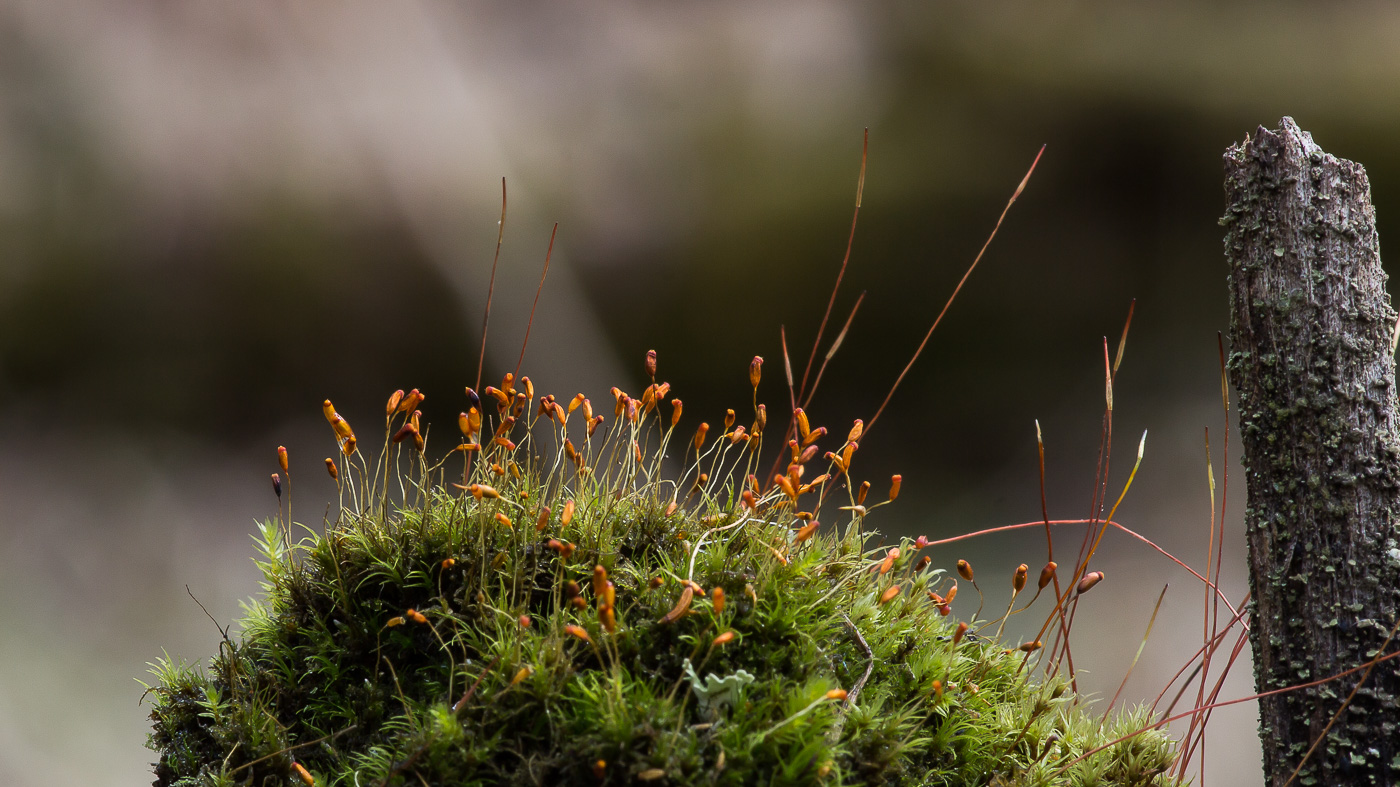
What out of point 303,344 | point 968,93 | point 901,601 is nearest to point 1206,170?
point 968,93

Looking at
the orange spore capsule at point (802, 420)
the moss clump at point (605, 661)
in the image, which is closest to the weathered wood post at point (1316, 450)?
the moss clump at point (605, 661)

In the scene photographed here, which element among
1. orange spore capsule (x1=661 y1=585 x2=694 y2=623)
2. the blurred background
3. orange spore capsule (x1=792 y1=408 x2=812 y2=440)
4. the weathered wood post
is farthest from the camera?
the blurred background

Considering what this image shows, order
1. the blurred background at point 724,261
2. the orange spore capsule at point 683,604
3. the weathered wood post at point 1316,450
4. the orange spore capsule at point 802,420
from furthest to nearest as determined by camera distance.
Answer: the blurred background at point 724,261 → the orange spore capsule at point 802,420 → the weathered wood post at point 1316,450 → the orange spore capsule at point 683,604

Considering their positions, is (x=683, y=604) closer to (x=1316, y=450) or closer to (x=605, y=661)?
(x=605, y=661)

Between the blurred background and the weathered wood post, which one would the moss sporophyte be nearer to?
the weathered wood post

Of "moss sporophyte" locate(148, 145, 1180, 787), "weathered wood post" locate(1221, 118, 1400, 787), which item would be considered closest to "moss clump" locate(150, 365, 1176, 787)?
"moss sporophyte" locate(148, 145, 1180, 787)

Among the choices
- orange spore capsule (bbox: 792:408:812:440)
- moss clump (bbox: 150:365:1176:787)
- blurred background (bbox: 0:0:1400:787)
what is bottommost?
moss clump (bbox: 150:365:1176:787)

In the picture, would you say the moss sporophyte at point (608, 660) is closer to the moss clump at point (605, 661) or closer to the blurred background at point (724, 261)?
the moss clump at point (605, 661)
